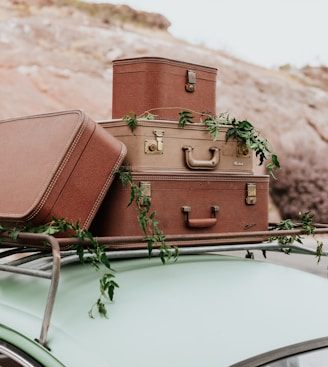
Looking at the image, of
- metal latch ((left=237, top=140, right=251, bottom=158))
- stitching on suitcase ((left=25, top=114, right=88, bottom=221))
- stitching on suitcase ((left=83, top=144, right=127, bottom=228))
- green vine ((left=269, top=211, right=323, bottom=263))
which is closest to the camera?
stitching on suitcase ((left=25, top=114, right=88, bottom=221))

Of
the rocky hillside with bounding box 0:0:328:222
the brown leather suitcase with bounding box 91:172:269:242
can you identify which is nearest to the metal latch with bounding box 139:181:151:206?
the brown leather suitcase with bounding box 91:172:269:242

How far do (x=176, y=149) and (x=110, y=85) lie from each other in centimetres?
1609

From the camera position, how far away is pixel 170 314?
1.75 m

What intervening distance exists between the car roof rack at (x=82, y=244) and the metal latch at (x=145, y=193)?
14 centimetres

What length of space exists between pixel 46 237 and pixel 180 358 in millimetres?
465

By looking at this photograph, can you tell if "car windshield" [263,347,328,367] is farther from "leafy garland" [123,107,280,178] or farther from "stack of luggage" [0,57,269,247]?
"leafy garland" [123,107,280,178]

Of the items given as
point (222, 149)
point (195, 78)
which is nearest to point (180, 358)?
point (222, 149)

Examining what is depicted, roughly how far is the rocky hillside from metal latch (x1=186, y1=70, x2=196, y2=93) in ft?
44.6

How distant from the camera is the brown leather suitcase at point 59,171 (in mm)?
2139

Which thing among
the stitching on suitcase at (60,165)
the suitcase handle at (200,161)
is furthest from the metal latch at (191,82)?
the stitching on suitcase at (60,165)

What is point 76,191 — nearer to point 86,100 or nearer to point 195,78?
point 195,78

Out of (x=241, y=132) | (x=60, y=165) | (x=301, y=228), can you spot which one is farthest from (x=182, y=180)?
(x=60, y=165)

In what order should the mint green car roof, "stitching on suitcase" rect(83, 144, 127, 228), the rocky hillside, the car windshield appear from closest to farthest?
the mint green car roof, the car windshield, "stitching on suitcase" rect(83, 144, 127, 228), the rocky hillside

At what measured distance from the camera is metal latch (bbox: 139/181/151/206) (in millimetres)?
2408
